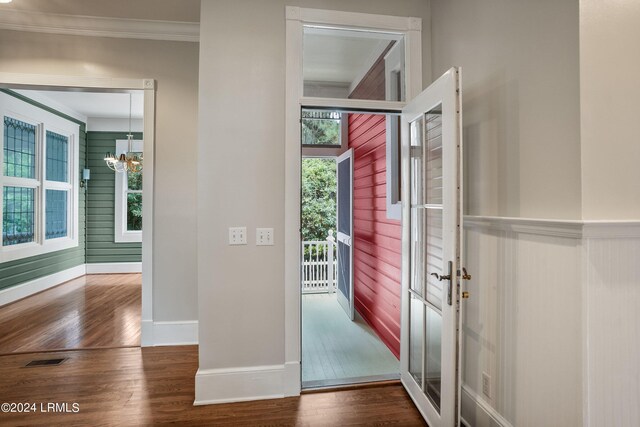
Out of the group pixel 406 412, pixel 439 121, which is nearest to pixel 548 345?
pixel 406 412

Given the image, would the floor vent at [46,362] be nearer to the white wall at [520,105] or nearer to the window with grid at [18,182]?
the window with grid at [18,182]

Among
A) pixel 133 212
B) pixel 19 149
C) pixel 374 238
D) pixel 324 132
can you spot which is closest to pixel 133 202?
pixel 133 212

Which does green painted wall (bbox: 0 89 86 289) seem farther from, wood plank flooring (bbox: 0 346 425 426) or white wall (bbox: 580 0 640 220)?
white wall (bbox: 580 0 640 220)

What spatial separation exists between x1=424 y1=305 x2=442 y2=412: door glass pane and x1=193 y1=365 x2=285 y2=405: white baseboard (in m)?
0.95

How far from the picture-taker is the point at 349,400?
2258 millimetres

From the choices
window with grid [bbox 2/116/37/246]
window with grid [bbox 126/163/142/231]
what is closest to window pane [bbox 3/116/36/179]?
window with grid [bbox 2/116/37/246]

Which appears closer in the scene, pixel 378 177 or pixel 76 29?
pixel 76 29

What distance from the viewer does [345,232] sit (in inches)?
185

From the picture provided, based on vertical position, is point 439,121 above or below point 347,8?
below

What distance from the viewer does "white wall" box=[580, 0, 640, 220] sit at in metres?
1.29

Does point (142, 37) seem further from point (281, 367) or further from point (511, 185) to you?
point (511, 185)

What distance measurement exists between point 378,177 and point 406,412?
214 cm

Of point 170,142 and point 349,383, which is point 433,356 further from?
point 170,142

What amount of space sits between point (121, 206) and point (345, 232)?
4700mm
